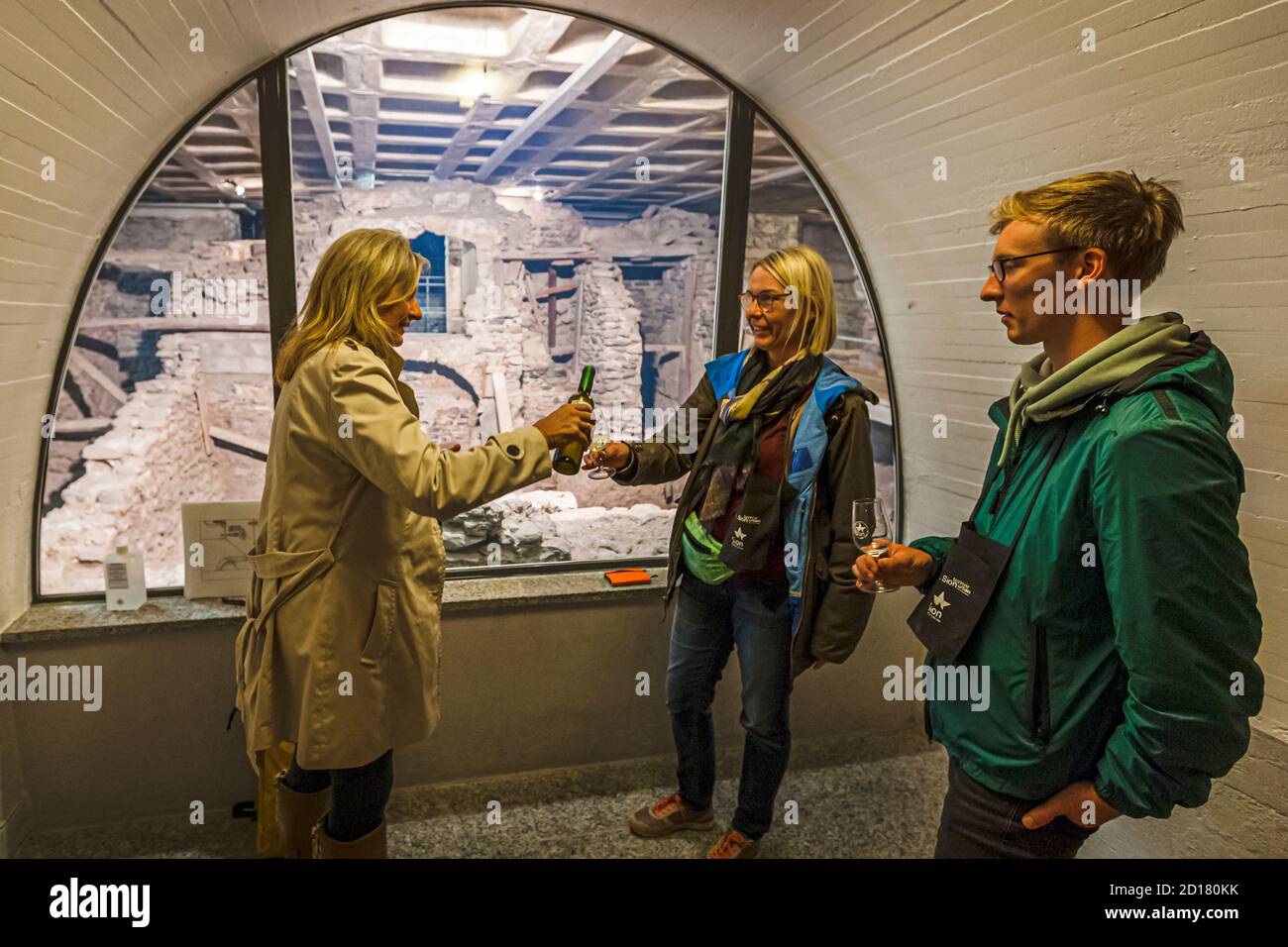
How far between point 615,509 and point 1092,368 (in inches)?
88.0

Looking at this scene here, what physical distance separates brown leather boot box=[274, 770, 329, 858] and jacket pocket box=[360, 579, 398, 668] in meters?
0.48

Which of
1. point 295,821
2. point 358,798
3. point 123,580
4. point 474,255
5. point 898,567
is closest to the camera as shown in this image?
point 898,567

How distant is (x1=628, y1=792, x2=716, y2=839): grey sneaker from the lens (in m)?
2.57

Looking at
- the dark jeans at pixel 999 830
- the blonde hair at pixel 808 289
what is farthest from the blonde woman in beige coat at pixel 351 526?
the dark jeans at pixel 999 830

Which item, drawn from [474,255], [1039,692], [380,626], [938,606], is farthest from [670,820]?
[474,255]

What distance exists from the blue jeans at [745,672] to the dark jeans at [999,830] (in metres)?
0.81

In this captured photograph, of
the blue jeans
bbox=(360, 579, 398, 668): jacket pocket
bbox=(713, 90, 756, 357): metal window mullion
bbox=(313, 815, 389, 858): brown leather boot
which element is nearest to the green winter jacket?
the blue jeans

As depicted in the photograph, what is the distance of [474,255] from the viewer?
9.75 ft

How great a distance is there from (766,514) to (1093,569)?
94 cm

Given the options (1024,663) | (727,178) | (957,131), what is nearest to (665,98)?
(727,178)

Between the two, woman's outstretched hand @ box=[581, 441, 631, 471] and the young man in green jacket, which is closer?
the young man in green jacket

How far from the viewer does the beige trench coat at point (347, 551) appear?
155 centimetres

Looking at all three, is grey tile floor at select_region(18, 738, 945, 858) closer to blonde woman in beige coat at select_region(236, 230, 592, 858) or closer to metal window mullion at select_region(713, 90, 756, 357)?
blonde woman in beige coat at select_region(236, 230, 592, 858)

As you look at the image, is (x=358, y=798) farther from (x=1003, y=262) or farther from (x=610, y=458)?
(x=1003, y=262)
